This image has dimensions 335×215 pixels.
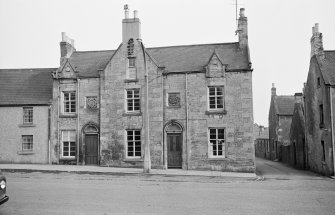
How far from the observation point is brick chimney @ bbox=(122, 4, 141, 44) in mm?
25766

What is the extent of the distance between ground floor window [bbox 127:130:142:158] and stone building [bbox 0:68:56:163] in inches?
257

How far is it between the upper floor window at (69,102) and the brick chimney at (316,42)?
64.4 feet

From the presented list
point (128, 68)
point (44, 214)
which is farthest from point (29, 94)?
point (44, 214)

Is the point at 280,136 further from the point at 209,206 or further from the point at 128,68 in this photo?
the point at 209,206

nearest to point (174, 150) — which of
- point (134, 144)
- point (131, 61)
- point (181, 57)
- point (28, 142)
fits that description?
point (134, 144)

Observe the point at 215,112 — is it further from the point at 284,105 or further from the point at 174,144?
the point at 284,105

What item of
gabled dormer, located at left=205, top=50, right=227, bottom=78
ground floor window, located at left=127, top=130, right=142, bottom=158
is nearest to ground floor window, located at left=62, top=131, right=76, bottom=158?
ground floor window, located at left=127, top=130, right=142, bottom=158

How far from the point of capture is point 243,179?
65.5 feet

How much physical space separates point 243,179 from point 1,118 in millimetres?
19831

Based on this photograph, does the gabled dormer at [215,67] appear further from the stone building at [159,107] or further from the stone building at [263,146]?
the stone building at [263,146]

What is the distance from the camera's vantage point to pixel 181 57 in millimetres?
26438

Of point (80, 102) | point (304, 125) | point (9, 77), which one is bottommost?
point (304, 125)

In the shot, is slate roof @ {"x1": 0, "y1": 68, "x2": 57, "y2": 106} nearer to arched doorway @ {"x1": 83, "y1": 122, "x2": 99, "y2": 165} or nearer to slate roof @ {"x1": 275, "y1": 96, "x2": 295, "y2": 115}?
arched doorway @ {"x1": 83, "y1": 122, "x2": 99, "y2": 165}

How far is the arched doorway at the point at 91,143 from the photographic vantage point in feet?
85.2
